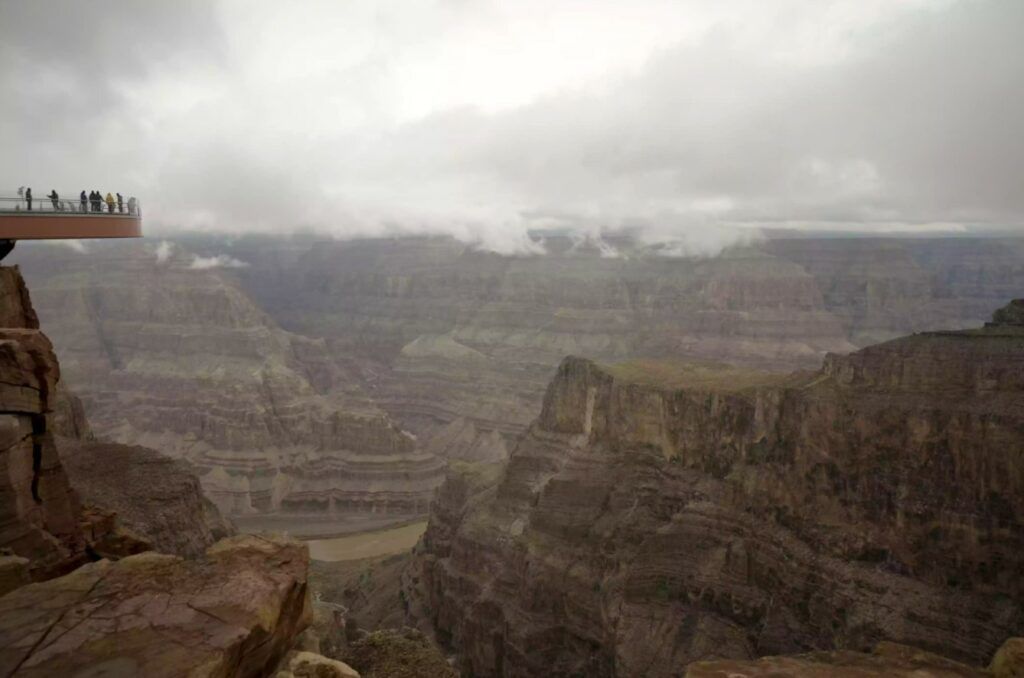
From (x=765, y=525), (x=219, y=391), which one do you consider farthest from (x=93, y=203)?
(x=219, y=391)

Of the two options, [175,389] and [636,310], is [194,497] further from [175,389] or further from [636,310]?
[636,310]

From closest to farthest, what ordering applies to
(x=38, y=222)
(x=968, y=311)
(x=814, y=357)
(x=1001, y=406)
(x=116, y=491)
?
(x=38, y=222)
(x=116, y=491)
(x=1001, y=406)
(x=814, y=357)
(x=968, y=311)

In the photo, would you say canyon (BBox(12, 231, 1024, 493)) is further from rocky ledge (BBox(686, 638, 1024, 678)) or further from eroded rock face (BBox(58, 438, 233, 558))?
rocky ledge (BBox(686, 638, 1024, 678))

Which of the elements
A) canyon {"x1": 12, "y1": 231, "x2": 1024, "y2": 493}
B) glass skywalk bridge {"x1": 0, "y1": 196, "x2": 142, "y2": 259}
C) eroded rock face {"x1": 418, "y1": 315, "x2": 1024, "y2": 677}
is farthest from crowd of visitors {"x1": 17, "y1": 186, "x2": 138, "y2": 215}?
canyon {"x1": 12, "y1": 231, "x2": 1024, "y2": 493}

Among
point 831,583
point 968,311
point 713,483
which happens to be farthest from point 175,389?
point 968,311

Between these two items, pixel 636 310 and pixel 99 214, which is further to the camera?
pixel 636 310

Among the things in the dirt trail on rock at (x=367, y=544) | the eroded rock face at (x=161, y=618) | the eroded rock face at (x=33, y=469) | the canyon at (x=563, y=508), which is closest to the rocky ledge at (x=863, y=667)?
the canyon at (x=563, y=508)

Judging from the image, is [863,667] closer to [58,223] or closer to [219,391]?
[58,223]
